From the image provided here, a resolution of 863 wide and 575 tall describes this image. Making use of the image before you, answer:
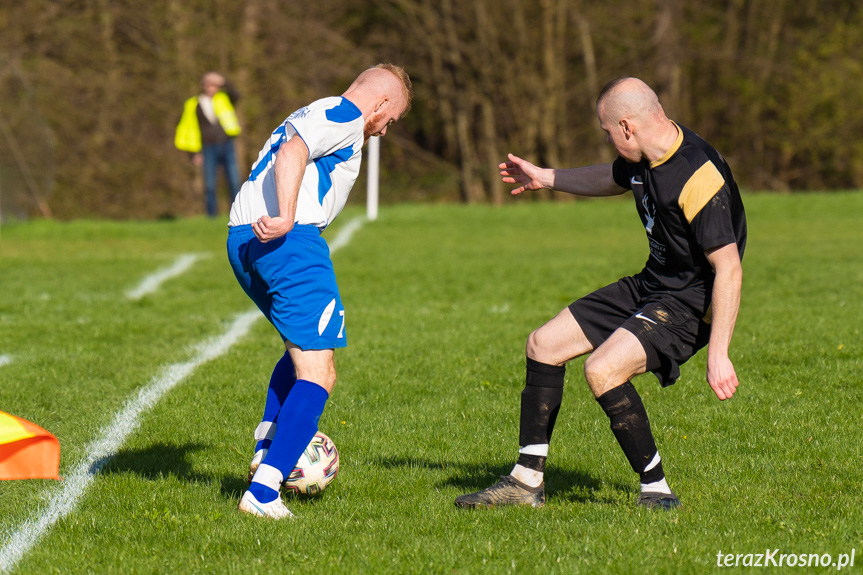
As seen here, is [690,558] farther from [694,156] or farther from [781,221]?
[781,221]

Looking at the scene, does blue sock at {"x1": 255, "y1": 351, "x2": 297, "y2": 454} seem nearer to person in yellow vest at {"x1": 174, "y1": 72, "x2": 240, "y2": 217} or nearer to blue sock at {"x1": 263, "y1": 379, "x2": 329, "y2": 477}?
blue sock at {"x1": 263, "y1": 379, "x2": 329, "y2": 477}

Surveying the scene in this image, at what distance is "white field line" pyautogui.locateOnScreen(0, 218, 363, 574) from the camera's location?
12.5 ft

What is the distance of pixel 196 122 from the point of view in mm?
16453

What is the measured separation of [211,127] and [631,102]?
43.8 ft

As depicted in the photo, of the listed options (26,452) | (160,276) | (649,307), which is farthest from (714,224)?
(160,276)

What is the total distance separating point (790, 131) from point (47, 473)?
90.1 feet

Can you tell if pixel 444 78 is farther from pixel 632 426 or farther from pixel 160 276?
pixel 632 426

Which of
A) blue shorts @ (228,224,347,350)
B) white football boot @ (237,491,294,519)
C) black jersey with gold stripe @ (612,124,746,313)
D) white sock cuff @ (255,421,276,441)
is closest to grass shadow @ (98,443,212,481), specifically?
white sock cuff @ (255,421,276,441)

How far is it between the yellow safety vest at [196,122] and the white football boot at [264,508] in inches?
504

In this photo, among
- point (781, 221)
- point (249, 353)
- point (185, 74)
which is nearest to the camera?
point (249, 353)

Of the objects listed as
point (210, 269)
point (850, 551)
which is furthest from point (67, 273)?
point (850, 551)

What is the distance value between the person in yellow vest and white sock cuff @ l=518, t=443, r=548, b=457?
41.2ft

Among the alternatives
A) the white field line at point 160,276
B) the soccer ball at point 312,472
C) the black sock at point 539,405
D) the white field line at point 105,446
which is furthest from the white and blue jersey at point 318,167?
the white field line at point 160,276

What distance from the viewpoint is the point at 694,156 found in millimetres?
3961
